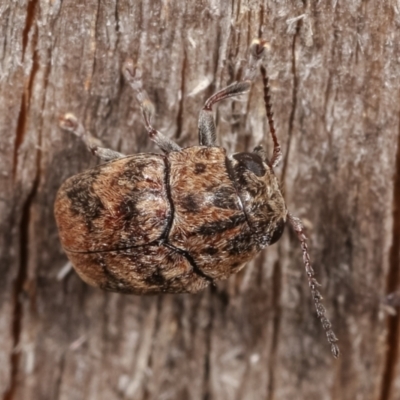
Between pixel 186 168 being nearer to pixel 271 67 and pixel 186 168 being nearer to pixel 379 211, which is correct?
pixel 271 67

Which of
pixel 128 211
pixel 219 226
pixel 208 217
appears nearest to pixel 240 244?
pixel 219 226

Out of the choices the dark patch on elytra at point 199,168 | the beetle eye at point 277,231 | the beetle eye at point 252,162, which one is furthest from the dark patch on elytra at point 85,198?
the beetle eye at point 277,231

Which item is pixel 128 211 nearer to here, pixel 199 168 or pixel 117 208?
pixel 117 208

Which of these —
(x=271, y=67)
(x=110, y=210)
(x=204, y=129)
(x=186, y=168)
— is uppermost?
(x=271, y=67)

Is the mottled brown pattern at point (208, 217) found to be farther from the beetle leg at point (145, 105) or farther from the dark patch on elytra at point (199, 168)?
the beetle leg at point (145, 105)

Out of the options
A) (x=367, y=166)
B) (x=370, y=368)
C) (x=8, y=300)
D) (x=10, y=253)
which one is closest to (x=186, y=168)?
(x=367, y=166)

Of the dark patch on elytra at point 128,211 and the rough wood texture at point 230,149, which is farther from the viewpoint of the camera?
the rough wood texture at point 230,149

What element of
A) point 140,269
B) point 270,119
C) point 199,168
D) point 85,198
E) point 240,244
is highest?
point 270,119
